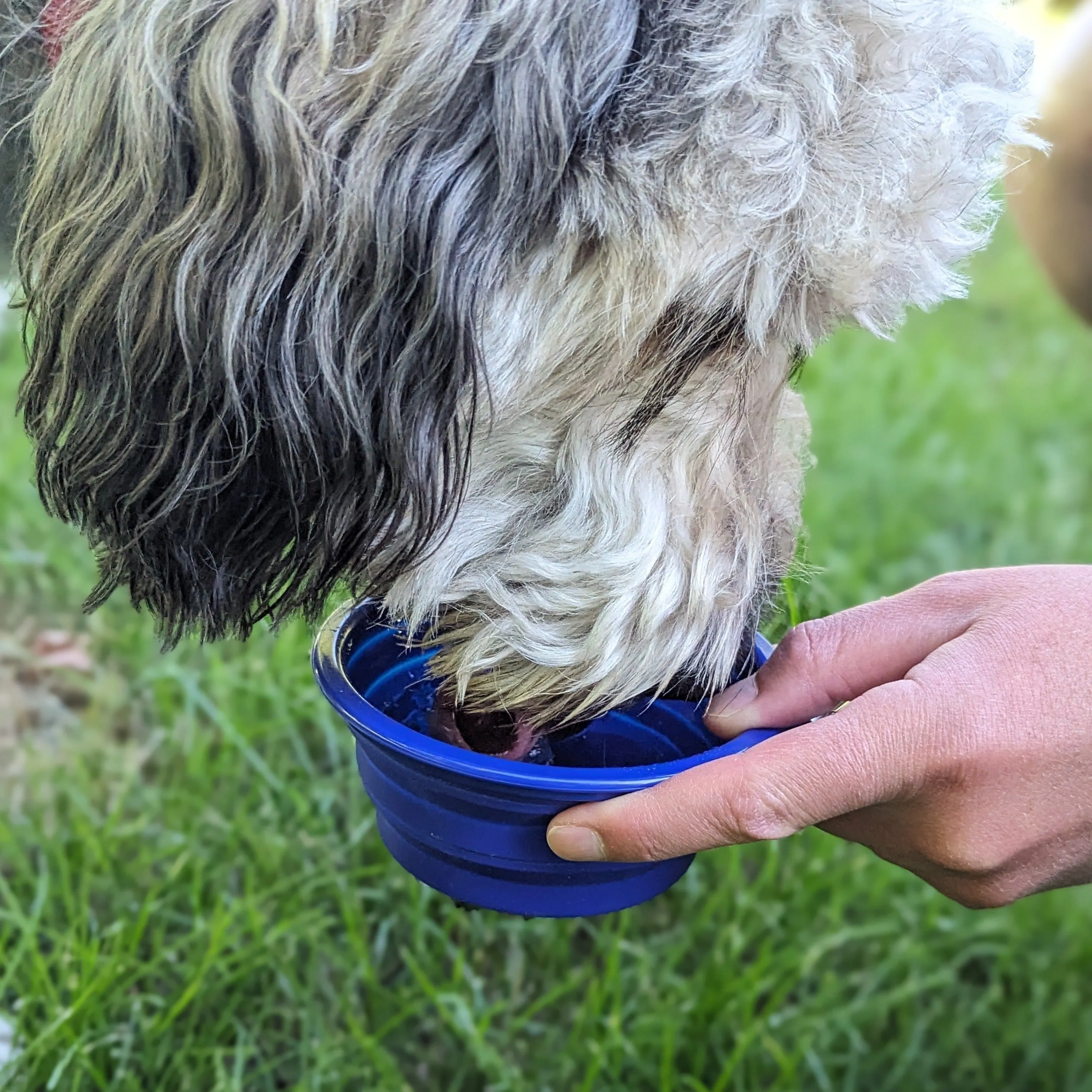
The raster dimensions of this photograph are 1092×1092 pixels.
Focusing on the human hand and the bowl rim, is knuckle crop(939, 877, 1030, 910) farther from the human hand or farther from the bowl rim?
the bowl rim

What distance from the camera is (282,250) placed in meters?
1.07

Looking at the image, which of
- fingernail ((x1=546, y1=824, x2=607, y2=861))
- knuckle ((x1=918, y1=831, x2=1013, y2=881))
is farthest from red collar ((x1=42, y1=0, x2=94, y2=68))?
knuckle ((x1=918, y1=831, x2=1013, y2=881))

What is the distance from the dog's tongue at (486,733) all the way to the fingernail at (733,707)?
0.62 feet

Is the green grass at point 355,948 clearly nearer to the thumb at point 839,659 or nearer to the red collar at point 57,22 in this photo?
the thumb at point 839,659

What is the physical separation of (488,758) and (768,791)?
26cm

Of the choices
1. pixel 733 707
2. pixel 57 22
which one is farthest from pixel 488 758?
pixel 57 22

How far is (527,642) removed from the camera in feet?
4.26

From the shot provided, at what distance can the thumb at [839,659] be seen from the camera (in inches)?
54.3

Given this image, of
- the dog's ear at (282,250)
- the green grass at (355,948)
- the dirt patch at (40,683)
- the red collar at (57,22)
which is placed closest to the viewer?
the dog's ear at (282,250)

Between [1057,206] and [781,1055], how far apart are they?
1915 mm

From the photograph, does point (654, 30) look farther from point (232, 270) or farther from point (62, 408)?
point (62, 408)

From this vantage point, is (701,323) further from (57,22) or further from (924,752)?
(57,22)

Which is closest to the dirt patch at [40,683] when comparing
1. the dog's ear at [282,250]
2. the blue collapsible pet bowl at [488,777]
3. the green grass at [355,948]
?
the green grass at [355,948]

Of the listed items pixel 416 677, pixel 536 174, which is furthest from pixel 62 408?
pixel 416 677
